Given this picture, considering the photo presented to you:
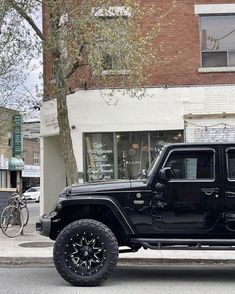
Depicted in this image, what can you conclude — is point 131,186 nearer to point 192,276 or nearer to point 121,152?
point 192,276

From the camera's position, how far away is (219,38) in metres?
17.1

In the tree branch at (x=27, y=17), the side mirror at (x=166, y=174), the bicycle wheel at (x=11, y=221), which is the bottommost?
the bicycle wheel at (x=11, y=221)

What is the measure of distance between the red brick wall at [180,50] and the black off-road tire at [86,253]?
949 cm

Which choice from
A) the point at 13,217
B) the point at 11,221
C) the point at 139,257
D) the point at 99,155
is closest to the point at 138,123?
the point at 99,155

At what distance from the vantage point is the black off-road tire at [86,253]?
7887 millimetres

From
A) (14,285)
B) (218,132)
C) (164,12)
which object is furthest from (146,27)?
(14,285)

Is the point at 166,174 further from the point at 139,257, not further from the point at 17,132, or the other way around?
the point at 17,132

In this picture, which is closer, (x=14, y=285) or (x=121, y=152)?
(x=14, y=285)

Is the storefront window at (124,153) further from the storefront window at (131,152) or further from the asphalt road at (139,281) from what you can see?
the asphalt road at (139,281)

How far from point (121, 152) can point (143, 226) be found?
29.4ft

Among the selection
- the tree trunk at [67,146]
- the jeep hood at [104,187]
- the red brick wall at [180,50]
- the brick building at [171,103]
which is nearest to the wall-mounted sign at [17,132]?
the brick building at [171,103]

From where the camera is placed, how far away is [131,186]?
8.16 m

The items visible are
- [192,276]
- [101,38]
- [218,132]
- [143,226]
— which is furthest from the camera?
[218,132]

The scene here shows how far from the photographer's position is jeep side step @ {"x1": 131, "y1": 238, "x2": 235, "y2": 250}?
7.94 meters
